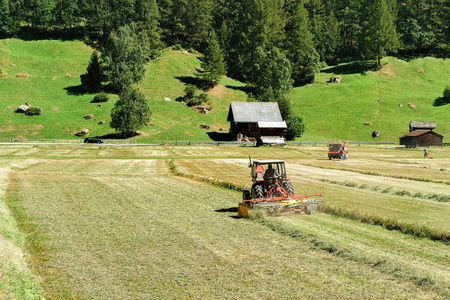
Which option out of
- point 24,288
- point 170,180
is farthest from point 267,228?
point 170,180

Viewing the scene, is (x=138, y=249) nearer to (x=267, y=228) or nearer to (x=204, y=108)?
(x=267, y=228)

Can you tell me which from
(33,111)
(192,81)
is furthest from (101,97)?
(192,81)

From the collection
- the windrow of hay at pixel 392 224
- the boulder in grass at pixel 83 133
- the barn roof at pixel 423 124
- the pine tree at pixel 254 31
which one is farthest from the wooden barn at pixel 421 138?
the windrow of hay at pixel 392 224

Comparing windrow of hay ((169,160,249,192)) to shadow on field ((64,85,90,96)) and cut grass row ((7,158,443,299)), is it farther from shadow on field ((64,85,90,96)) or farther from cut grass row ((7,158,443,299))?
shadow on field ((64,85,90,96))

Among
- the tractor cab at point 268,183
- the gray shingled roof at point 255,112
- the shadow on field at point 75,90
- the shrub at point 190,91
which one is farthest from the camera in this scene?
the shrub at point 190,91

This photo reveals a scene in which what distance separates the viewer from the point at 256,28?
5541 inches

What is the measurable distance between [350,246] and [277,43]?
137779mm

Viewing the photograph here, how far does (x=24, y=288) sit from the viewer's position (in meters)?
9.73

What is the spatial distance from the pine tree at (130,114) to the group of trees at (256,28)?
3867 cm

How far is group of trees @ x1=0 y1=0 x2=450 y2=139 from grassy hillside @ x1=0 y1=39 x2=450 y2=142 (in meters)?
8.29

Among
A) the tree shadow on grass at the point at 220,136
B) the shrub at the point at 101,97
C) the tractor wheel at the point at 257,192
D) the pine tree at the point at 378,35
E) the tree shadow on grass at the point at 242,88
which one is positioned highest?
the pine tree at the point at 378,35

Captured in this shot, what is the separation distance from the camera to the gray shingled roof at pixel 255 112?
308 feet

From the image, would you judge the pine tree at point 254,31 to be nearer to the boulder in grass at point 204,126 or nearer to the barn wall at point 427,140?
the boulder in grass at point 204,126

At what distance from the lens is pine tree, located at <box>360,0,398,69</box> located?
436ft
